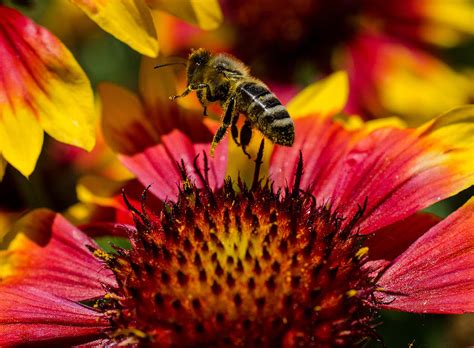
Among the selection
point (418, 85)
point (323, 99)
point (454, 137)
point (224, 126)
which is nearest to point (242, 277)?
point (224, 126)

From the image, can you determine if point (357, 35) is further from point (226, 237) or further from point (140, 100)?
point (226, 237)

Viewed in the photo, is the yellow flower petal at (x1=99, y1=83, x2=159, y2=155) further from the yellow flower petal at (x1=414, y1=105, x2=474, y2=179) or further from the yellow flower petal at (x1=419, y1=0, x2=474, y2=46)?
the yellow flower petal at (x1=419, y1=0, x2=474, y2=46)

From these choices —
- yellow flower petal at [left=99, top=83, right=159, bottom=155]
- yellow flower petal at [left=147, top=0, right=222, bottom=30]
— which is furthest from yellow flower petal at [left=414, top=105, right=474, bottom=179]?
yellow flower petal at [left=99, top=83, right=159, bottom=155]

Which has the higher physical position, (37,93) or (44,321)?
(37,93)

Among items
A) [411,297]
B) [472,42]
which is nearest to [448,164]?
[411,297]

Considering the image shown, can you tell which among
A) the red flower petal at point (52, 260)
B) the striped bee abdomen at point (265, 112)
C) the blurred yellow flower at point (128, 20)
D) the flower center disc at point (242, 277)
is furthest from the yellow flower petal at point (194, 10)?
the red flower petal at point (52, 260)

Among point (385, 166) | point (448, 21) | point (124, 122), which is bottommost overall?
point (385, 166)

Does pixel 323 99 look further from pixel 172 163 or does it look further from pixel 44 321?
pixel 44 321

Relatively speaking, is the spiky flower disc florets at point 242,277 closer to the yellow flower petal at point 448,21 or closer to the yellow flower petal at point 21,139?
the yellow flower petal at point 21,139
